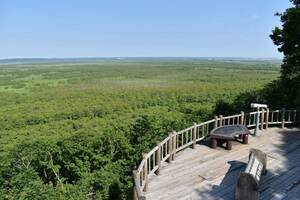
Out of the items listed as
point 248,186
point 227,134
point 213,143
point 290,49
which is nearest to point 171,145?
point 213,143

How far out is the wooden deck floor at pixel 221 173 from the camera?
6.36 metres

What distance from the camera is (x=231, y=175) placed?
7.27m

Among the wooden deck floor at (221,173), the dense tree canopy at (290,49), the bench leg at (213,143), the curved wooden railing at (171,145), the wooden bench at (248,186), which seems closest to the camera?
the wooden bench at (248,186)

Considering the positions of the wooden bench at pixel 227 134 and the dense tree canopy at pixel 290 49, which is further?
the dense tree canopy at pixel 290 49

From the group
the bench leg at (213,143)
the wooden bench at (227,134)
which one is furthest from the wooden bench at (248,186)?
the bench leg at (213,143)

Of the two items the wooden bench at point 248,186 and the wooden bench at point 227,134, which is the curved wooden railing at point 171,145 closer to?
the wooden bench at point 227,134

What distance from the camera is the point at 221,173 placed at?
7.39 meters

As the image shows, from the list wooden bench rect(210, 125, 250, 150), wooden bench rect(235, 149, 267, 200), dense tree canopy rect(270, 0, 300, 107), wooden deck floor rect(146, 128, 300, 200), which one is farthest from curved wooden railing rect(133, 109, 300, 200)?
wooden bench rect(235, 149, 267, 200)

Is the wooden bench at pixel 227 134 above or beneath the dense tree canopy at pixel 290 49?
beneath

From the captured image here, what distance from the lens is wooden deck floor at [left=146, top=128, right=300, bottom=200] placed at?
250 inches

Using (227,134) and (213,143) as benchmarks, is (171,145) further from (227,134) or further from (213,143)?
(227,134)

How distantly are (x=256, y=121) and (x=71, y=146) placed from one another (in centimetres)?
846

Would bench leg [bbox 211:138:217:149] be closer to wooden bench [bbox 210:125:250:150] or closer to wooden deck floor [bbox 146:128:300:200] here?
wooden bench [bbox 210:125:250:150]

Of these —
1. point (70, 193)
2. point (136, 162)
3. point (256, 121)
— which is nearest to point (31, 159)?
point (70, 193)
